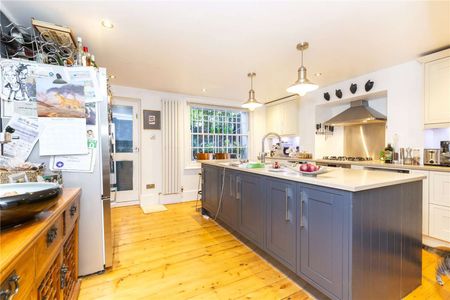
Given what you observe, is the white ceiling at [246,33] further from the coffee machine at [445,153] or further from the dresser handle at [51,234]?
the dresser handle at [51,234]

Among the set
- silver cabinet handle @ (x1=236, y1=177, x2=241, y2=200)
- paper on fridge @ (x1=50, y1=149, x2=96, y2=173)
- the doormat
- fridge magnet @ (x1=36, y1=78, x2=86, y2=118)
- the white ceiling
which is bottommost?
the doormat

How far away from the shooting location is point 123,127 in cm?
430

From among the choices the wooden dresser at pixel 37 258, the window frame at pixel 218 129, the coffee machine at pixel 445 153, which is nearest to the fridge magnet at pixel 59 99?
the wooden dresser at pixel 37 258

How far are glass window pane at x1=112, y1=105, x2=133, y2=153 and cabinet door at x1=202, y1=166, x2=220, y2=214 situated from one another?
1.83 meters

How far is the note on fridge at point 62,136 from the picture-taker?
1.73m

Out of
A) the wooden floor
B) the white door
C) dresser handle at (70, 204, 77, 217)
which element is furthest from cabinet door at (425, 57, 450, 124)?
the white door

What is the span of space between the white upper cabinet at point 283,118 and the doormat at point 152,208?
335 centimetres

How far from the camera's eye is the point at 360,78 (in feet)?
11.8

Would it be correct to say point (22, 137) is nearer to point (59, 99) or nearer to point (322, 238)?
point (59, 99)

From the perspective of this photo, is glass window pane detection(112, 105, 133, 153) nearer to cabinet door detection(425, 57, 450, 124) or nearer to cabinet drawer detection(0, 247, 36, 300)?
cabinet drawer detection(0, 247, 36, 300)

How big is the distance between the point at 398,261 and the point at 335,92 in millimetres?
3221

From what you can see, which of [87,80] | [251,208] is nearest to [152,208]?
[251,208]

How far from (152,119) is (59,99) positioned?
263cm

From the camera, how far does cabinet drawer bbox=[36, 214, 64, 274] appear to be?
0.93 meters
